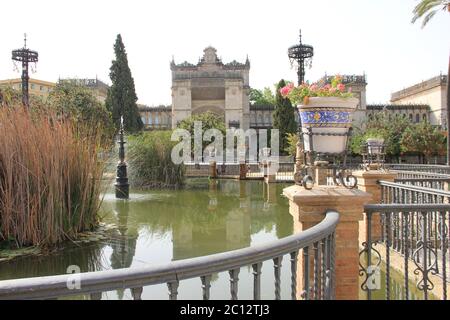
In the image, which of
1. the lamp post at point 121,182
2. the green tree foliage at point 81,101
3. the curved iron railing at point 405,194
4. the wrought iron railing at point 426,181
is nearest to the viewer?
the curved iron railing at point 405,194

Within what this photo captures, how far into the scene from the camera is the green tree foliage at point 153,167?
1656cm

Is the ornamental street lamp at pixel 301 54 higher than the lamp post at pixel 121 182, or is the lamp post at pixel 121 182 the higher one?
the ornamental street lamp at pixel 301 54

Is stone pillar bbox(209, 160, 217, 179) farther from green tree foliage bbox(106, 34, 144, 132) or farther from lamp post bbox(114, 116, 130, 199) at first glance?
green tree foliage bbox(106, 34, 144, 132)

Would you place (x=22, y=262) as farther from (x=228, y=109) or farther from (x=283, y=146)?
(x=228, y=109)

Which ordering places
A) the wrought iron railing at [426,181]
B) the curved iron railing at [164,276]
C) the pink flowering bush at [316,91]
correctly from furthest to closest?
1. the wrought iron railing at [426,181]
2. the pink flowering bush at [316,91]
3. the curved iron railing at [164,276]

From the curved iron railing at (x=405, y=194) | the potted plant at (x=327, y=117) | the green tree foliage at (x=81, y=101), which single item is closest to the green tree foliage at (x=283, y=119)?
the green tree foliage at (x=81, y=101)

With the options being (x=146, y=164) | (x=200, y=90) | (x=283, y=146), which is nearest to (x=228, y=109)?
(x=200, y=90)

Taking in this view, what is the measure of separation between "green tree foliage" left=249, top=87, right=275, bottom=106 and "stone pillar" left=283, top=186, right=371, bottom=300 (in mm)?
62824

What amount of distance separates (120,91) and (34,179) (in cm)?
3186

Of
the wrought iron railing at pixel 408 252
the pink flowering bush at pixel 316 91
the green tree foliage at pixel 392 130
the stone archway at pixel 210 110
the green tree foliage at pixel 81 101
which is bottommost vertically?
the wrought iron railing at pixel 408 252

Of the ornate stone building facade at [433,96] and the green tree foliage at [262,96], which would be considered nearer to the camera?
the ornate stone building facade at [433,96]

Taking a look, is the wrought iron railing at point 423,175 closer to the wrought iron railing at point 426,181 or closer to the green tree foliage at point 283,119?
the wrought iron railing at point 426,181

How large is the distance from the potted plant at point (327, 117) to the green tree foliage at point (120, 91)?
34.1 m

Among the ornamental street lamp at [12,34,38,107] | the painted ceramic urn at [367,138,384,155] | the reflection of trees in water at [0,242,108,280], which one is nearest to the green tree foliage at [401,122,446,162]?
the painted ceramic urn at [367,138,384,155]
